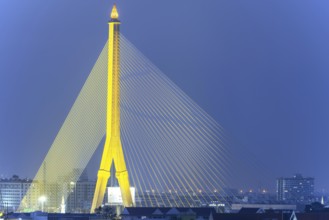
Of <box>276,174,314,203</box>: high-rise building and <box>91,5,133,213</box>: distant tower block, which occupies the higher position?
<box>276,174,314,203</box>: high-rise building

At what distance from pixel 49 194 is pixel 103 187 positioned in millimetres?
24228

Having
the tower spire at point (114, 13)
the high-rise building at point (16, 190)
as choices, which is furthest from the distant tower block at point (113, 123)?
the high-rise building at point (16, 190)

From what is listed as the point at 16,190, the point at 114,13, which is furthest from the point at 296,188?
the point at 114,13

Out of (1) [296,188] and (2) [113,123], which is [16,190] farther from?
(2) [113,123]

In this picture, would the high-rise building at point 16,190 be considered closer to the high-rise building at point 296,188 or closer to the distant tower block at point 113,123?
the high-rise building at point 296,188

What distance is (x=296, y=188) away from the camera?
245 ft

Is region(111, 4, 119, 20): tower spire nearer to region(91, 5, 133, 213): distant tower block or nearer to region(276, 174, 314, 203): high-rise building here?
region(91, 5, 133, 213): distant tower block

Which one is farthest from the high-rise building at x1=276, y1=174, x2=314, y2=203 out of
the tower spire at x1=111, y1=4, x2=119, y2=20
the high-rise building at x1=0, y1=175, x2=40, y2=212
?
the tower spire at x1=111, y1=4, x2=119, y2=20

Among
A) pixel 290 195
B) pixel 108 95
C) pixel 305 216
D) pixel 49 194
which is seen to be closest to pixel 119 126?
pixel 108 95

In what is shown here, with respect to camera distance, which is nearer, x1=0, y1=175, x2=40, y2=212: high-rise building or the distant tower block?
the distant tower block

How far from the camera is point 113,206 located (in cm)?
3888

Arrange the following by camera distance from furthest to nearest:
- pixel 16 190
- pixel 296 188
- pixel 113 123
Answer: pixel 296 188, pixel 16 190, pixel 113 123

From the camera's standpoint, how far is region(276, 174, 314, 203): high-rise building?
71625mm

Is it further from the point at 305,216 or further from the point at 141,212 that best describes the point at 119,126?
the point at 305,216
